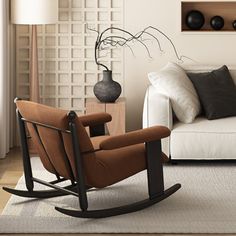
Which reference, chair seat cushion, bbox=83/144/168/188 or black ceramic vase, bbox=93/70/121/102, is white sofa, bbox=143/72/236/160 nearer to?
black ceramic vase, bbox=93/70/121/102

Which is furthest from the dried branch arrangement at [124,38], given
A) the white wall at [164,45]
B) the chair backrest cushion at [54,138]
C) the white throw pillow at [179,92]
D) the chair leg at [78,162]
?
the chair leg at [78,162]

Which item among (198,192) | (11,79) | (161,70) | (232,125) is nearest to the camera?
(198,192)

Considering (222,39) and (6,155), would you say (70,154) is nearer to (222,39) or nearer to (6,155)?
(6,155)

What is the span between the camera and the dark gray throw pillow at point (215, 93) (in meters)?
6.07

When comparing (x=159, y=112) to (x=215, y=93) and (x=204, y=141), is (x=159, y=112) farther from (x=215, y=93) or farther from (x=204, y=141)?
(x=215, y=93)

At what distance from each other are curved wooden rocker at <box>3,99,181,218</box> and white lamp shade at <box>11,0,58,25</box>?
1.66m

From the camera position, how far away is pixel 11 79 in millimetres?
6711

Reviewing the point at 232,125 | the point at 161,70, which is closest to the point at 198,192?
the point at 232,125

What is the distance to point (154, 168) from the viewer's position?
4758 millimetres

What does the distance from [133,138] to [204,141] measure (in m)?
1.42

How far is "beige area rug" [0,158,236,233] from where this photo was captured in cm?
436

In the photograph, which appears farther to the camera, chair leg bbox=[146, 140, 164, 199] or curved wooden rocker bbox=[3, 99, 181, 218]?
chair leg bbox=[146, 140, 164, 199]

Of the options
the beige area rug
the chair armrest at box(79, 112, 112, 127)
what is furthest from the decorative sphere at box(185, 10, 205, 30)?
the chair armrest at box(79, 112, 112, 127)

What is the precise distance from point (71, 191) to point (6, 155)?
1.99 metres
